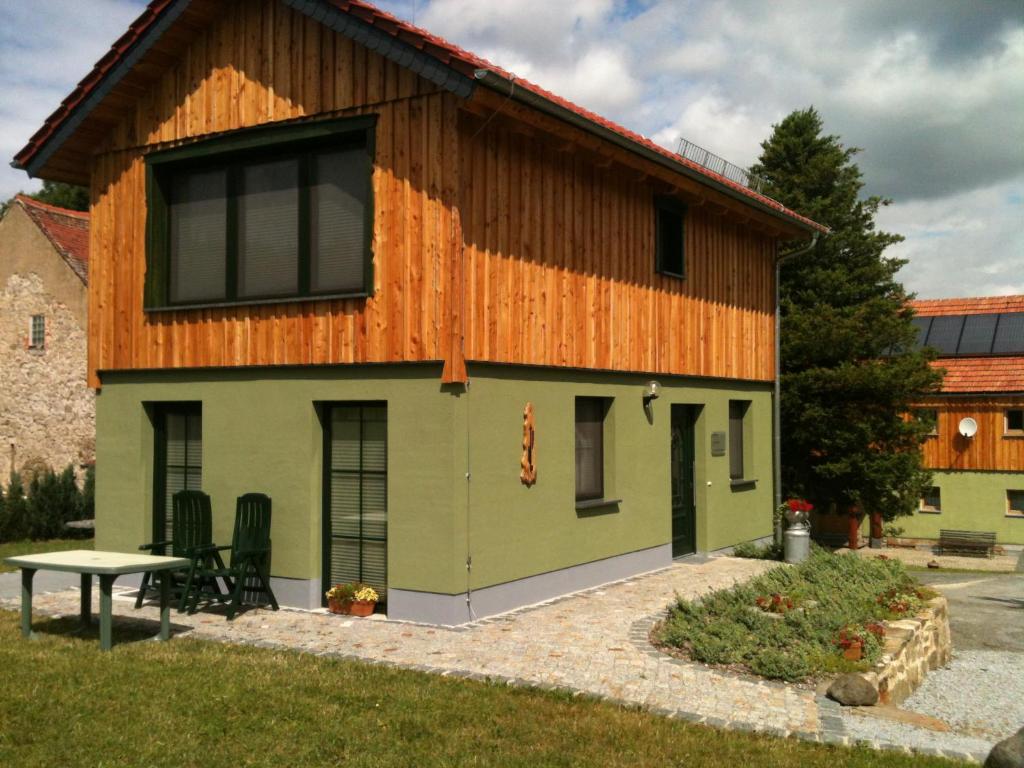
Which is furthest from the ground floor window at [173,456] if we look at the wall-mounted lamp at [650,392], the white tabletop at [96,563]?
the wall-mounted lamp at [650,392]

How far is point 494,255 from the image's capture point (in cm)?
1066

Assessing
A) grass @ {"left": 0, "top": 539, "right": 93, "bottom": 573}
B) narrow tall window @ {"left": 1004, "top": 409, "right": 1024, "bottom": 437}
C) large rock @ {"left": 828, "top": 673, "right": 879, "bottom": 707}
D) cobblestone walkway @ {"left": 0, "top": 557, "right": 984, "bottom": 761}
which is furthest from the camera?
narrow tall window @ {"left": 1004, "top": 409, "right": 1024, "bottom": 437}

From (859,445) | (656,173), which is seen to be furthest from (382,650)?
(859,445)

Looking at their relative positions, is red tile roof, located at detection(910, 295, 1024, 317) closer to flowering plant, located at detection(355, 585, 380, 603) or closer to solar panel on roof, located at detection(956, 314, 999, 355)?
solar panel on roof, located at detection(956, 314, 999, 355)

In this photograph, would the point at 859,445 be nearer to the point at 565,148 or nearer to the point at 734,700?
the point at 565,148

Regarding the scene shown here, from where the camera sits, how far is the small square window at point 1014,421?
27.0 m

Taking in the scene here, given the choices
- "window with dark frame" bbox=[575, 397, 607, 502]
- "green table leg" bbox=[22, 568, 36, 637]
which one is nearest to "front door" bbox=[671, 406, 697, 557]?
"window with dark frame" bbox=[575, 397, 607, 502]

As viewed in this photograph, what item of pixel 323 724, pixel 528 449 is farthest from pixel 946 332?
pixel 323 724

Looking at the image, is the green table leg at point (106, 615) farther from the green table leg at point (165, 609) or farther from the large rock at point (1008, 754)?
the large rock at point (1008, 754)

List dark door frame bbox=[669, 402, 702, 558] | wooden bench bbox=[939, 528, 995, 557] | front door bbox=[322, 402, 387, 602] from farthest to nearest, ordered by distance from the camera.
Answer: wooden bench bbox=[939, 528, 995, 557], dark door frame bbox=[669, 402, 702, 558], front door bbox=[322, 402, 387, 602]

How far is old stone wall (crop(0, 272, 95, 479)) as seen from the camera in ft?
76.7

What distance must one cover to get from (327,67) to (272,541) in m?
5.40

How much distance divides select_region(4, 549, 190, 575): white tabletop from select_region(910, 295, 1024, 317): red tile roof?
87.8ft

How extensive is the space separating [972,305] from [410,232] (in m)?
26.9
